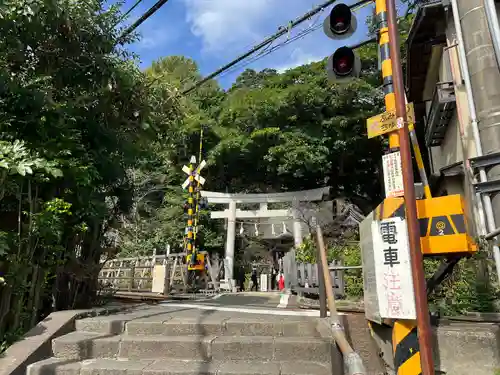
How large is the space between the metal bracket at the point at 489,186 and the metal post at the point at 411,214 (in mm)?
3164

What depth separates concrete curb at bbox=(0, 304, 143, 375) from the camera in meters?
3.75

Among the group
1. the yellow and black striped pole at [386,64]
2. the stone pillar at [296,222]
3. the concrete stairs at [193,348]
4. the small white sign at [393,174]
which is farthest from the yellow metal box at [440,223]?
the stone pillar at [296,222]

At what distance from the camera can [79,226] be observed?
528 centimetres

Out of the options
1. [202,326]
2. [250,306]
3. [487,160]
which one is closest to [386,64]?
[487,160]

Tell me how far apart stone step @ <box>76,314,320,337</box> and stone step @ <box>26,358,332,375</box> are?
1.70 feet

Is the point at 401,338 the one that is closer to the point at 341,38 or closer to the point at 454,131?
the point at 341,38

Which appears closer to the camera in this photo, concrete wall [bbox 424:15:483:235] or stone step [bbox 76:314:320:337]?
stone step [bbox 76:314:320:337]

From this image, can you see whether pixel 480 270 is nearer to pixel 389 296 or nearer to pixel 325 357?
pixel 389 296

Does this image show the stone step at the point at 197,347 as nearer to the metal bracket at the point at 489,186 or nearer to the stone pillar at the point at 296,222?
the metal bracket at the point at 489,186

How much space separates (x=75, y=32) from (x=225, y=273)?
16996 millimetres

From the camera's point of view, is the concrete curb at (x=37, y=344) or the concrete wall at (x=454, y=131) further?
the concrete wall at (x=454, y=131)

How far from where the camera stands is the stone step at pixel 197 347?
394 cm

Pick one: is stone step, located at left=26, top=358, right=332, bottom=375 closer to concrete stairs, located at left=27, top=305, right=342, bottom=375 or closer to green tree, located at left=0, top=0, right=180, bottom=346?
concrete stairs, located at left=27, top=305, right=342, bottom=375

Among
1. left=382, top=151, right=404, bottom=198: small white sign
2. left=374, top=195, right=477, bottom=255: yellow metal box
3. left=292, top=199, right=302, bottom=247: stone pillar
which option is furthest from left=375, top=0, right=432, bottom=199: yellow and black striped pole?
left=292, top=199, right=302, bottom=247: stone pillar
